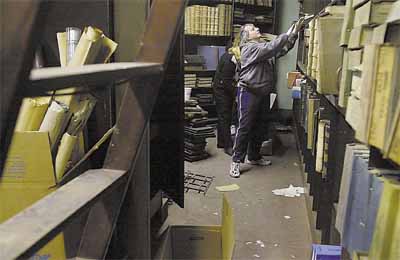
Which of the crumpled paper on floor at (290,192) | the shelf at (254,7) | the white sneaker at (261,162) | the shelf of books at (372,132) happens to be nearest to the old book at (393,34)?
the shelf of books at (372,132)

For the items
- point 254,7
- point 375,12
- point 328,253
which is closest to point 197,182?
point 328,253

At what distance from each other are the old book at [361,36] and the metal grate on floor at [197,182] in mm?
2504

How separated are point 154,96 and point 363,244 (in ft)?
2.20

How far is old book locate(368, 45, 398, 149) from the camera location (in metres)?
0.75

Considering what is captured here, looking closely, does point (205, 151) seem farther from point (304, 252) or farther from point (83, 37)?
point (83, 37)

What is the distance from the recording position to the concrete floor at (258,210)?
256 cm

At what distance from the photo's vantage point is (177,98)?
201cm

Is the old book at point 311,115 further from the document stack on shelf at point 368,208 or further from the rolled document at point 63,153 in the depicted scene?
the rolled document at point 63,153

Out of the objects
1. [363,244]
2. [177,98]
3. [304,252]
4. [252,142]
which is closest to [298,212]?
[304,252]

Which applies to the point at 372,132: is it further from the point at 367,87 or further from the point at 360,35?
the point at 360,35

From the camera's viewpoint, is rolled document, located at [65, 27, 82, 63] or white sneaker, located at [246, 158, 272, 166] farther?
white sneaker, located at [246, 158, 272, 166]

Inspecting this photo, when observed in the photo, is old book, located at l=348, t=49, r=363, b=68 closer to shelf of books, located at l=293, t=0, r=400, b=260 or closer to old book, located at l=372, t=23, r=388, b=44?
shelf of books, located at l=293, t=0, r=400, b=260

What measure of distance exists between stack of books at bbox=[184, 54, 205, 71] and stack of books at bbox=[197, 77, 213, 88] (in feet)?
0.48

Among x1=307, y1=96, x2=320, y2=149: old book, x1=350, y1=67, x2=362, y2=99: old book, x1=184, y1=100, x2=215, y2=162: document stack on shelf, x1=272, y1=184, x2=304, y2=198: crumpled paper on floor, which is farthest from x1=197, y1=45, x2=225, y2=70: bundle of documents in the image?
x1=350, y1=67, x2=362, y2=99: old book
